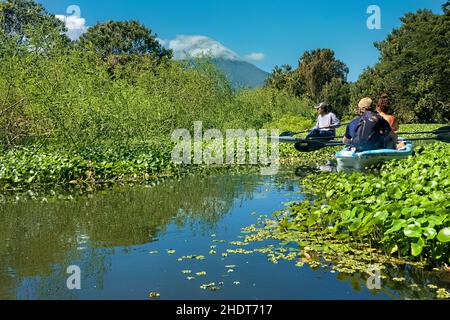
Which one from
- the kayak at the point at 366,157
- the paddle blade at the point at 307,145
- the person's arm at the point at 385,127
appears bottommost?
the kayak at the point at 366,157

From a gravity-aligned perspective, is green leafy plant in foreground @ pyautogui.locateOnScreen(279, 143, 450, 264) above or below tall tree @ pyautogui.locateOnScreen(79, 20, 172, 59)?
below

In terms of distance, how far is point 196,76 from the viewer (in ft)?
72.1

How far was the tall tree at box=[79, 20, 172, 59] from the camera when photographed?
154 feet

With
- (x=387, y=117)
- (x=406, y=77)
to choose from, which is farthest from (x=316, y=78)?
(x=387, y=117)

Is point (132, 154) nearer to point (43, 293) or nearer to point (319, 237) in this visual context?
point (319, 237)

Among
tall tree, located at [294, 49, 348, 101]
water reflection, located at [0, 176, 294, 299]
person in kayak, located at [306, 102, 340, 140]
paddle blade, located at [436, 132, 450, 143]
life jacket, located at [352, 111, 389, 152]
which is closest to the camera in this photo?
water reflection, located at [0, 176, 294, 299]

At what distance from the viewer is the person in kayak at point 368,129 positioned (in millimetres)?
9062

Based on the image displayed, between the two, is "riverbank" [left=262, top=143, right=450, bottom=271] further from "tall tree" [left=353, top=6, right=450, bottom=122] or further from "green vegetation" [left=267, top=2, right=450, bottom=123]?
"tall tree" [left=353, top=6, right=450, bottom=122]

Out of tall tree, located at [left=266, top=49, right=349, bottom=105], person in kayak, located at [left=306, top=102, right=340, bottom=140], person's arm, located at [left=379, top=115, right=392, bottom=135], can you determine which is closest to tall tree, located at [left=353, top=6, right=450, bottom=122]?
tall tree, located at [left=266, top=49, right=349, bottom=105]

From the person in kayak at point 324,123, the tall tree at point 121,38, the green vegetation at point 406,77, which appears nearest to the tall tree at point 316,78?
the green vegetation at point 406,77

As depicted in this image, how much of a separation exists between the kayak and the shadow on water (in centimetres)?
105

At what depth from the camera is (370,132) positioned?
9133mm

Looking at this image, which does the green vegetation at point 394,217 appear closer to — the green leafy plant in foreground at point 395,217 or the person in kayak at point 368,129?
the green leafy plant in foreground at point 395,217

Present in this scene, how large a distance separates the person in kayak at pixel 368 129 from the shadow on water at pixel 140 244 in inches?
A: 57.0
